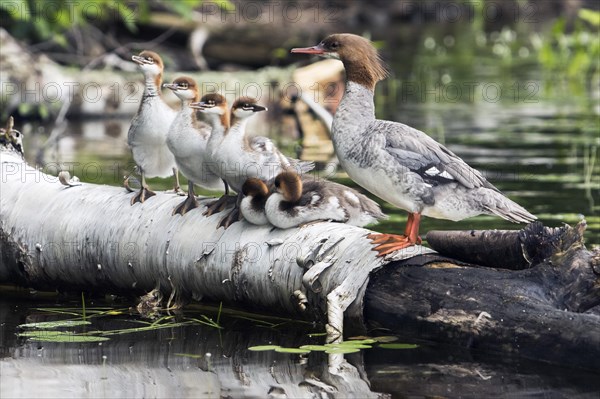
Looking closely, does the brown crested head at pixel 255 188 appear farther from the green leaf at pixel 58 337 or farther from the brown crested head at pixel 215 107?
the green leaf at pixel 58 337

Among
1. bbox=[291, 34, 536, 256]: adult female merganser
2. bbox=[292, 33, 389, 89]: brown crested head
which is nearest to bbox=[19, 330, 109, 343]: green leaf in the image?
bbox=[291, 34, 536, 256]: adult female merganser

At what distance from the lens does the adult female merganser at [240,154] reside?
24.2 feet

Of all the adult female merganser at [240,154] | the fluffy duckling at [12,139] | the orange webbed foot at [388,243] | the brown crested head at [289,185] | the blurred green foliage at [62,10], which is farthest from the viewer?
the blurred green foliage at [62,10]

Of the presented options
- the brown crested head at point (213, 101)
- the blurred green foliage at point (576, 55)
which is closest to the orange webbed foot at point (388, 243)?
the brown crested head at point (213, 101)

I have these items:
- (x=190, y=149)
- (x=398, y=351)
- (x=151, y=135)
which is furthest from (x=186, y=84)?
(x=398, y=351)

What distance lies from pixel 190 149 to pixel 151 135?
17.9 inches

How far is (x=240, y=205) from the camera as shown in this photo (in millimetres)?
7285

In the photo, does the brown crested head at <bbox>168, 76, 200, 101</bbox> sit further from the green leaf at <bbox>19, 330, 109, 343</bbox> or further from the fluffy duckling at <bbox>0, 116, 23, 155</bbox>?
the green leaf at <bbox>19, 330, 109, 343</bbox>

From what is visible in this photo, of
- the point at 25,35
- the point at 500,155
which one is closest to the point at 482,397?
the point at 500,155

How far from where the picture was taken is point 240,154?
24.2ft

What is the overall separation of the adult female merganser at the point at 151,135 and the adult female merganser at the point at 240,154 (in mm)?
450

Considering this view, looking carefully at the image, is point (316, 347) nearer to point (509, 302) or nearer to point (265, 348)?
point (265, 348)

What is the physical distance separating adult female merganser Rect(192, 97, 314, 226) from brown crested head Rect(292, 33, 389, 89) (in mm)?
646

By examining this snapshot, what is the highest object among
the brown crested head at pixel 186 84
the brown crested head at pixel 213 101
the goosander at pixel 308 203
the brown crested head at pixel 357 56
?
the brown crested head at pixel 357 56
